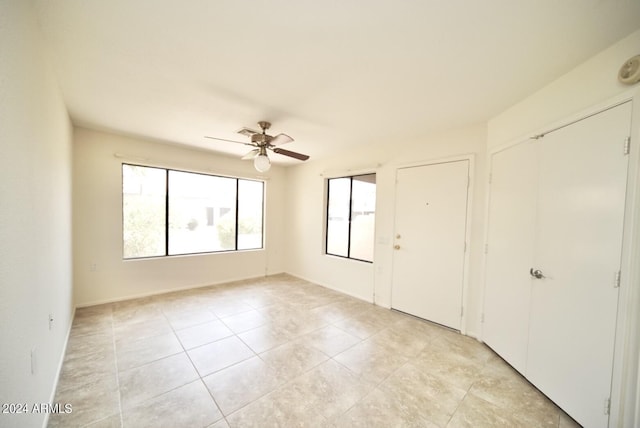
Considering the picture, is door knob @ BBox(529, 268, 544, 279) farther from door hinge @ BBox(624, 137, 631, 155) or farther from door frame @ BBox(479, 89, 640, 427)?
door hinge @ BBox(624, 137, 631, 155)

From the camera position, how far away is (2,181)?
0.99 meters

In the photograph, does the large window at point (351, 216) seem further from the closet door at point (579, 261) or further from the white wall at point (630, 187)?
the white wall at point (630, 187)

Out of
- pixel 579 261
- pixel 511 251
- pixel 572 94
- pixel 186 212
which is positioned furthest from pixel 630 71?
pixel 186 212

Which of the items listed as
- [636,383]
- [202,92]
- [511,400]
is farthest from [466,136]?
[202,92]

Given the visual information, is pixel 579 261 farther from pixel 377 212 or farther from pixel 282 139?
pixel 282 139

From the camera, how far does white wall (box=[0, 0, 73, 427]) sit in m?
1.01

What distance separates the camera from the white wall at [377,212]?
288 cm

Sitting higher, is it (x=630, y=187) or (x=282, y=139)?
(x=282, y=139)

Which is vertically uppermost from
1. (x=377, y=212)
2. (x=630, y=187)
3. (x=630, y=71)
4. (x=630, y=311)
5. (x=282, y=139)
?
(x=630, y=71)

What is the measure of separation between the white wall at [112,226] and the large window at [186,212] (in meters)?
0.15

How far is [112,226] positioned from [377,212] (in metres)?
4.18

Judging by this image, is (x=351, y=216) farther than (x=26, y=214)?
Yes

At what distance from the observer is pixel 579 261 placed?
1692mm

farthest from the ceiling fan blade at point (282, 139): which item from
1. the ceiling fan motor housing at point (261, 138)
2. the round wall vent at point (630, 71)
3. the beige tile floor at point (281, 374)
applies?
the round wall vent at point (630, 71)
